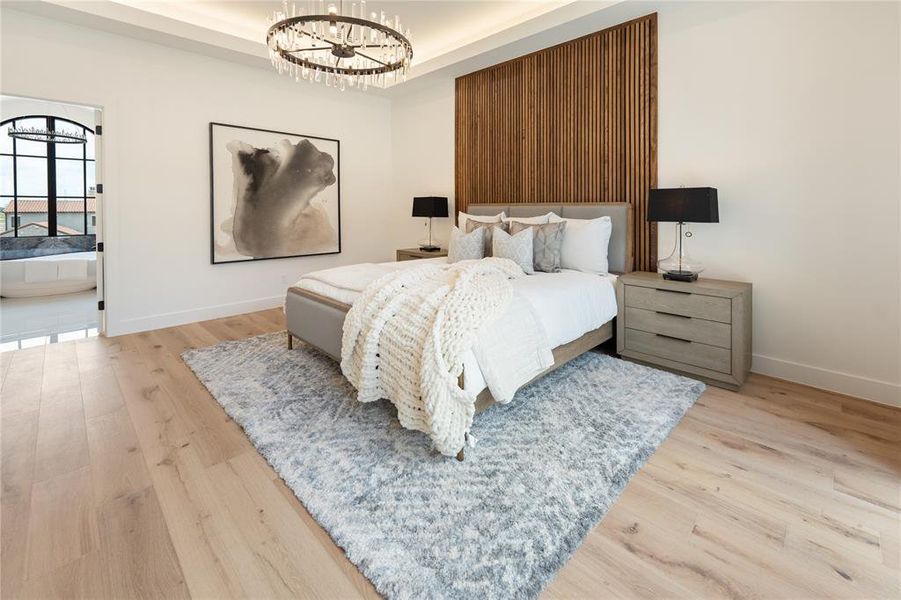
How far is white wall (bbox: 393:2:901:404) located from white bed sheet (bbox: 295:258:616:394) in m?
0.86

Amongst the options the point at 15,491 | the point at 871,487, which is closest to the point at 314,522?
the point at 15,491

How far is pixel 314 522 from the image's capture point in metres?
1.68

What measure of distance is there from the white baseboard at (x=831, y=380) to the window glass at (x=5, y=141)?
9993 mm

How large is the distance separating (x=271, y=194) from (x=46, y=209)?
4986 mm

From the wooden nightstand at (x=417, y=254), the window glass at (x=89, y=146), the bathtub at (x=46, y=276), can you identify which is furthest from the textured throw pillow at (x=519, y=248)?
the window glass at (x=89, y=146)

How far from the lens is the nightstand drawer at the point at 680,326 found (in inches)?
113

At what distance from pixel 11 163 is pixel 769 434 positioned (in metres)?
9.96

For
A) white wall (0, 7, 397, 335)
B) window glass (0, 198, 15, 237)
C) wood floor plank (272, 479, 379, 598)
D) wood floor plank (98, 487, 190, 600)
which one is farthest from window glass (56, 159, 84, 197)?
wood floor plank (272, 479, 379, 598)

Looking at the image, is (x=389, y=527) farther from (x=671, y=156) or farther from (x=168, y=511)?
(x=671, y=156)

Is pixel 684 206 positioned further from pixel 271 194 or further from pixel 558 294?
pixel 271 194

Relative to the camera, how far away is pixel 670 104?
344 centimetres

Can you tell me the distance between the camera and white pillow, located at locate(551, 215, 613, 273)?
140 inches

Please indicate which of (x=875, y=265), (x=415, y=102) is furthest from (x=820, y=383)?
(x=415, y=102)

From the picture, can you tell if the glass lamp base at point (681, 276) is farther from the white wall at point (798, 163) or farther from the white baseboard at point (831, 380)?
the white baseboard at point (831, 380)
